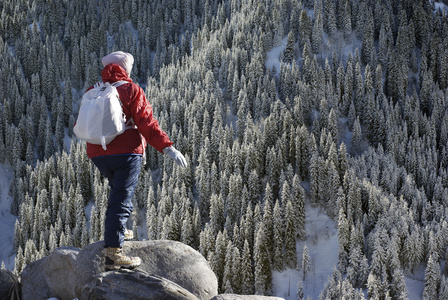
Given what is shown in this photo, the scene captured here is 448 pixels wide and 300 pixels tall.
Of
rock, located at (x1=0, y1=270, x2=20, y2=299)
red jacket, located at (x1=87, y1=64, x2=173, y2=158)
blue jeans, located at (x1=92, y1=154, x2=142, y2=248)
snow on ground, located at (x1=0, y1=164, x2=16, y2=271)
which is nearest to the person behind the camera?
red jacket, located at (x1=87, y1=64, x2=173, y2=158)

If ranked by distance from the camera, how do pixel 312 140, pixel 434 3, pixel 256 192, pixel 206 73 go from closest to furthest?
pixel 256 192, pixel 312 140, pixel 206 73, pixel 434 3

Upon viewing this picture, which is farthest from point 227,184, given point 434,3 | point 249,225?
point 434,3

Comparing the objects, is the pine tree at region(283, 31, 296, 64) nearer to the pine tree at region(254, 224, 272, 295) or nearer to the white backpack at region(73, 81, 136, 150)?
the pine tree at region(254, 224, 272, 295)

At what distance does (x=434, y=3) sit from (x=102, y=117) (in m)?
194

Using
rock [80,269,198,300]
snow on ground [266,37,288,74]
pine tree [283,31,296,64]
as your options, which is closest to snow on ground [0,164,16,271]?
snow on ground [266,37,288,74]

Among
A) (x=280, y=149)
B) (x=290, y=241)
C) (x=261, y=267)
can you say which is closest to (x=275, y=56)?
(x=280, y=149)

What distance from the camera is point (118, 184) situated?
541 inches

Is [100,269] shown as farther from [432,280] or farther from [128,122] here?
[432,280]

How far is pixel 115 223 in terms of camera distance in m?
13.9

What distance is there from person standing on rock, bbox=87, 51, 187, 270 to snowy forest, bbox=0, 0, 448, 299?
226 feet

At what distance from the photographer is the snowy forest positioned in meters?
88.4

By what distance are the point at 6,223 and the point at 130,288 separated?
13406 cm

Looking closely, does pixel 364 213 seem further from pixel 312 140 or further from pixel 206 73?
pixel 206 73

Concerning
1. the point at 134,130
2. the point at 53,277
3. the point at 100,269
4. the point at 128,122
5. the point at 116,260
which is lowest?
the point at 53,277
